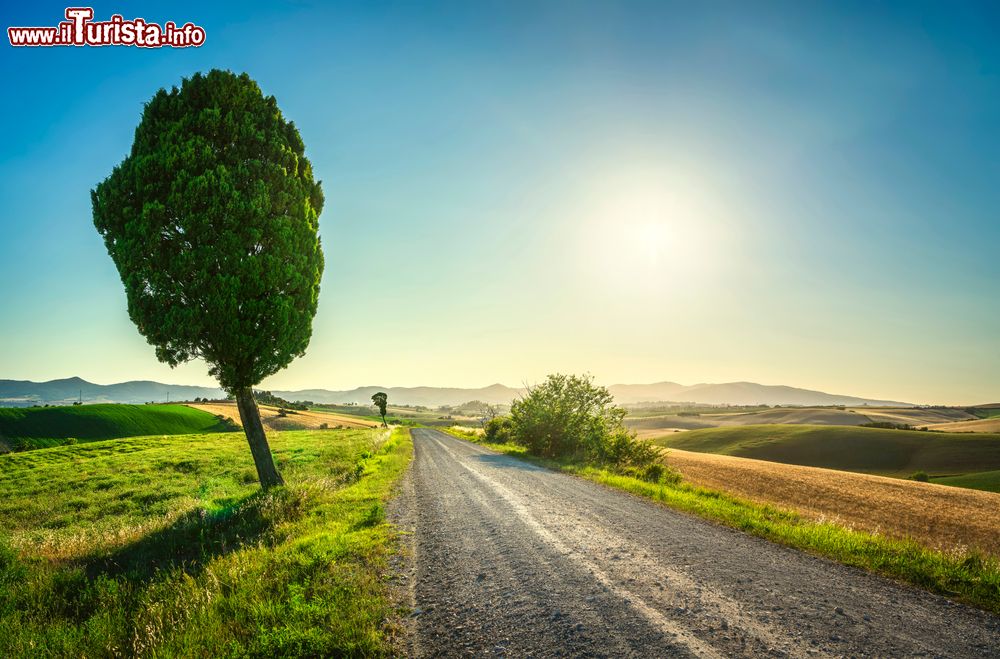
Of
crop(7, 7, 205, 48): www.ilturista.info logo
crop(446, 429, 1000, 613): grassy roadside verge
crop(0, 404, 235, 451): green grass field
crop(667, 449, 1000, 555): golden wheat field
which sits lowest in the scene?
crop(0, 404, 235, 451): green grass field

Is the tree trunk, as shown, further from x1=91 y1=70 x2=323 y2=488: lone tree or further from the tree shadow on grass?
the tree shadow on grass

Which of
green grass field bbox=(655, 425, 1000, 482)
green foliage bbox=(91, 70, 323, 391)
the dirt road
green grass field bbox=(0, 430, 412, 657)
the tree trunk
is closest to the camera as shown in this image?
the dirt road

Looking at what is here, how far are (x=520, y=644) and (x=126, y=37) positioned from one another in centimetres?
2407

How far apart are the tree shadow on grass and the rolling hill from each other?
37167 mm

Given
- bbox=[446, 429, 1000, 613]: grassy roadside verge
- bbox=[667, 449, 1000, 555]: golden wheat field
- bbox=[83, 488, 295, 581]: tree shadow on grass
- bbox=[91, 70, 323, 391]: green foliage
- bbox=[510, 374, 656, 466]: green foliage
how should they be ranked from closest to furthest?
1. bbox=[446, 429, 1000, 613]: grassy roadside verge
2. bbox=[83, 488, 295, 581]: tree shadow on grass
3. bbox=[667, 449, 1000, 555]: golden wheat field
4. bbox=[91, 70, 323, 391]: green foliage
5. bbox=[510, 374, 656, 466]: green foliage

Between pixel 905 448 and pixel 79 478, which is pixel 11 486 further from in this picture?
pixel 905 448

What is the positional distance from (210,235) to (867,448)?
7865cm

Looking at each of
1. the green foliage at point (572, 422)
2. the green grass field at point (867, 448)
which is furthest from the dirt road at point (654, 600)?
the green grass field at point (867, 448)

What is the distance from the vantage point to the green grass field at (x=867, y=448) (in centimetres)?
4884

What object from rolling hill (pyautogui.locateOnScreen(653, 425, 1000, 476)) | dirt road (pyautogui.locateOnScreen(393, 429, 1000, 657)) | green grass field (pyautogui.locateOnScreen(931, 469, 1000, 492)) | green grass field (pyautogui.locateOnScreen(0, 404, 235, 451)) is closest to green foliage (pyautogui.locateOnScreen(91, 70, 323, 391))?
dirt road (pyautogui.locateOnScreen(393, 429, 1000, 657))

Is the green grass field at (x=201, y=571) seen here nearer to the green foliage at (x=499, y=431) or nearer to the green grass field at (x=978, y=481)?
the green foliage at (x=499, y=431)

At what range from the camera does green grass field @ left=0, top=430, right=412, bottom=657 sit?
17.5ft

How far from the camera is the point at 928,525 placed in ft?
46.2

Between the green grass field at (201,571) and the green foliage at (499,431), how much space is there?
2558 cm
